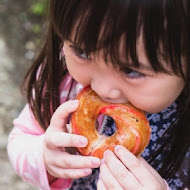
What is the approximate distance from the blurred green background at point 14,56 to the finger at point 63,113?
101 cm

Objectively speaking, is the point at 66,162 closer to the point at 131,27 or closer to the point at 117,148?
the point at 117,148

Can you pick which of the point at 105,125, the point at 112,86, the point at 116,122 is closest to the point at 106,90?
the point at 112,86

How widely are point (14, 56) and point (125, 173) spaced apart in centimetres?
191

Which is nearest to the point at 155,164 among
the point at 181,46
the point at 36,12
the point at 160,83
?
the point at 160,83

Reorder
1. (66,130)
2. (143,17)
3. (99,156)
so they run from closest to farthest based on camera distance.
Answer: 1. (143,17)
2. (99,156)
3. (66,130)

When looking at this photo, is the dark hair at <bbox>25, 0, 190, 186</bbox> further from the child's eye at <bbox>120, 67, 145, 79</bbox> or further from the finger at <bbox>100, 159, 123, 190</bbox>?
the finger at <bbox>100, 159, 123, 190</bbox>

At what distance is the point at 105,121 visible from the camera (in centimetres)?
142

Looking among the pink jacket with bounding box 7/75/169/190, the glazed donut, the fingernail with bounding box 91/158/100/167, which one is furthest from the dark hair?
the pink jacket with bounding box 7/75/169/190

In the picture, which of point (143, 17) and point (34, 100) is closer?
point (143, 17)

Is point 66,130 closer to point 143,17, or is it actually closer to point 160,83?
point 160,83

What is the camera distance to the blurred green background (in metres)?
2.31

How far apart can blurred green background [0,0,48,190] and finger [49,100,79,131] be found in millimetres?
1009

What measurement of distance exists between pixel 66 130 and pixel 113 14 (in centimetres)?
44

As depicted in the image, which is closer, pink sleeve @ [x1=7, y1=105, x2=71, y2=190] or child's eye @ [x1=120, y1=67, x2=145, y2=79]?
child's eye @ [x1=120, y1=67, x2=145, y2=79]
